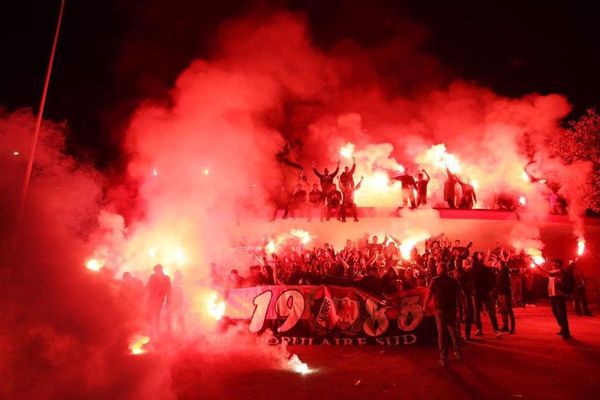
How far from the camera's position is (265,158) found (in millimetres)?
14453

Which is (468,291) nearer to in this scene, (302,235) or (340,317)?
(340,317)

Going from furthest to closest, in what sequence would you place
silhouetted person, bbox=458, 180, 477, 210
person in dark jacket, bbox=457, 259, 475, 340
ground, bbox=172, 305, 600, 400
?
silhouetted person, bbox=458, 180, 477, 210
person in dark jacket, bbox=457, 259, 475, 340
ground, bbox=172, 305, 600, 400

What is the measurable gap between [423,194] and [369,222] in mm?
1953

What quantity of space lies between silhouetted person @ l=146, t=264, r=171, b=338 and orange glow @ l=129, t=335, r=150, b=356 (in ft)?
1.68

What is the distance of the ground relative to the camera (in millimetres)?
5273

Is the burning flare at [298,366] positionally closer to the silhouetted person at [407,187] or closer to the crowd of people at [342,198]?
the crowd of people at [342,198]

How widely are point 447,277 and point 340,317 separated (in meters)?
2.38

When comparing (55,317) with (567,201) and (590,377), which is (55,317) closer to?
(590,377)

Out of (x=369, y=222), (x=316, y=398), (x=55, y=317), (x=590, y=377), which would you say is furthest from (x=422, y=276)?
(x=55, y=317)

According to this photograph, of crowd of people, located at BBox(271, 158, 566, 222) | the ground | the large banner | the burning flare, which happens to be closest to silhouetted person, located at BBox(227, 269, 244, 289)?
the large banner

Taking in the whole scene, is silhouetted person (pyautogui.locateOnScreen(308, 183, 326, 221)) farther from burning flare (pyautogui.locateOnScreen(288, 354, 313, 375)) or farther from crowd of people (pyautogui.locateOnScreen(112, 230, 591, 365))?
burning flare (pyautogui.locateOnScreen(288, 354, 313, 375))

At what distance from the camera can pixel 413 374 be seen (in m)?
6.10

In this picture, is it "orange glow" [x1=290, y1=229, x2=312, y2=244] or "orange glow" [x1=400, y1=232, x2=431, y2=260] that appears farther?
"orange glow" [x1=290, y1=229, x2=312, y2=244]

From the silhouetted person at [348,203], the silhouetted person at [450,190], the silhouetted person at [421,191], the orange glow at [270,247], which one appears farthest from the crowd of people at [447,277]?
the silhouetted person at [421,191]
